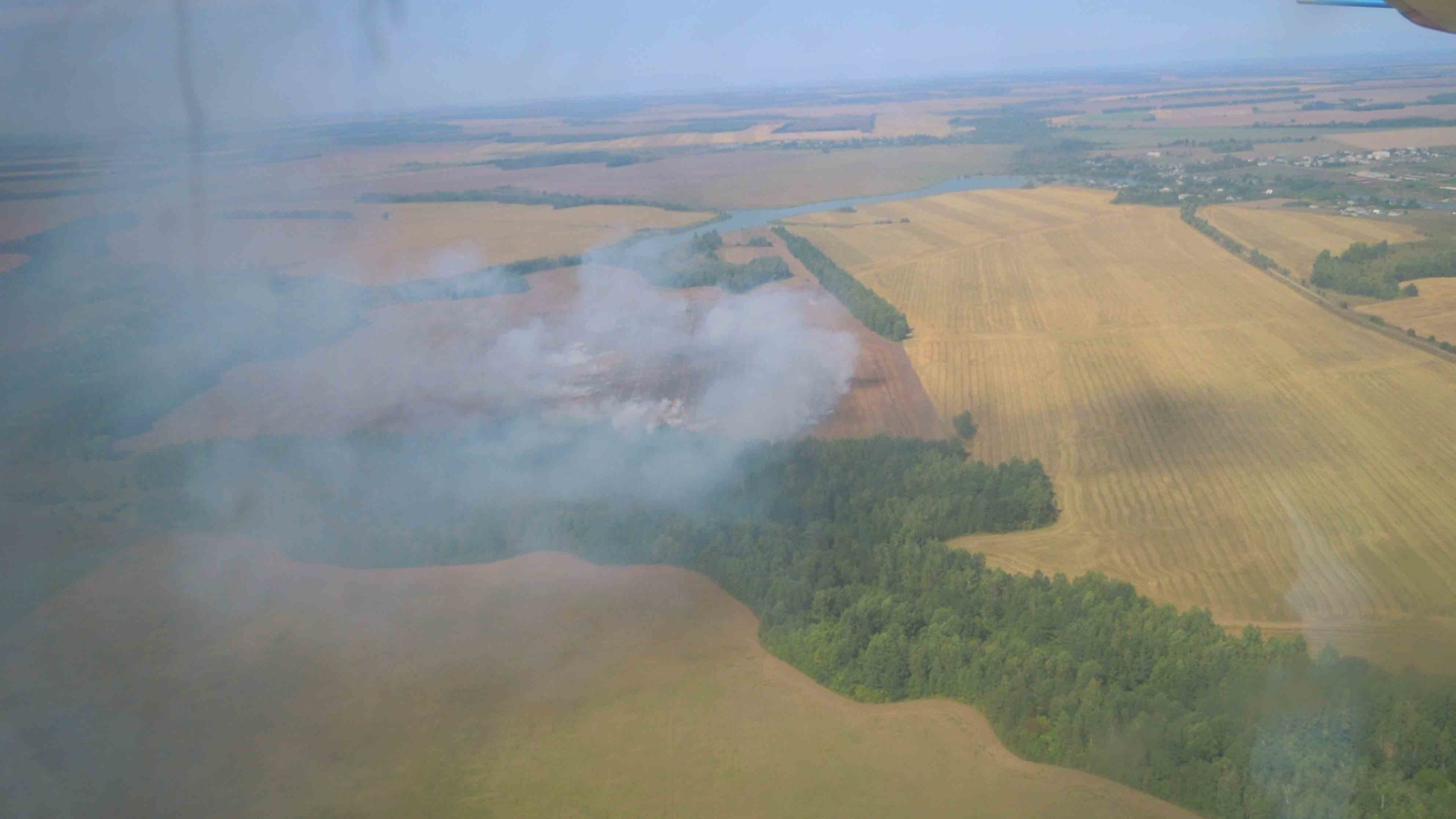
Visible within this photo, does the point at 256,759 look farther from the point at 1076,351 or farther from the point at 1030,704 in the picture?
the point at 1076,351

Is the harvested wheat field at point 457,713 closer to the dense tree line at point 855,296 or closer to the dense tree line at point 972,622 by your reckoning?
the dense tree line at point 972,622

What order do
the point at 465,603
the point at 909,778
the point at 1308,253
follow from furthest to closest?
the point at 1308,253 → the point at 465,603 → the point at 909,778

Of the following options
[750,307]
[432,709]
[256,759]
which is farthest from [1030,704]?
[750,307]

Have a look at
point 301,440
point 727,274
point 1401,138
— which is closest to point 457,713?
point 301,440

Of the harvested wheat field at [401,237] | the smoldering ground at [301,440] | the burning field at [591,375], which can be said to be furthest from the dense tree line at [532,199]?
the burning field at [591,375]

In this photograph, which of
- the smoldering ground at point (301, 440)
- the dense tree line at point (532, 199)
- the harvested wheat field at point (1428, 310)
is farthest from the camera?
the dense tree line at point (532, 199)

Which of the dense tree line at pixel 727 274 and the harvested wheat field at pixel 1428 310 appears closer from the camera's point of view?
the harvested wheat field at pixel 1428 310

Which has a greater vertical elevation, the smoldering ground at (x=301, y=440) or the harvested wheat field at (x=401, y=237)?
the harvested wheat field at (x=401, y=237)
